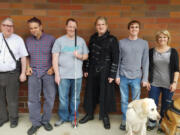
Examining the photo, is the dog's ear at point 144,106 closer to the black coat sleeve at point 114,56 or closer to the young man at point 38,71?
the black coat sleeve at point 114,56

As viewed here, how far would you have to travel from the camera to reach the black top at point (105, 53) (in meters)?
3.03

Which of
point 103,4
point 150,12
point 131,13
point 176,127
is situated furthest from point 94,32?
point 176,127

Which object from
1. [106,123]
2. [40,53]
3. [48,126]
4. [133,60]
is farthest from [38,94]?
[133,60]

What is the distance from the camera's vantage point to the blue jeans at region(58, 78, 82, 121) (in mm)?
3180

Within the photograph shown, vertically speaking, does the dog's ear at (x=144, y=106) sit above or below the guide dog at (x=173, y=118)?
above

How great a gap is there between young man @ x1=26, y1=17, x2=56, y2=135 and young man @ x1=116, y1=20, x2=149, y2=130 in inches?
47.6

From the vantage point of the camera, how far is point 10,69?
3.05 m

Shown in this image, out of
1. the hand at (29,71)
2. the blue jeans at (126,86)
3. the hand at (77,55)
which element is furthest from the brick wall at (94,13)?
the blue jeans at (126,86)

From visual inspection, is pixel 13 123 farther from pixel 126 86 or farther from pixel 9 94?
pixel 126 86

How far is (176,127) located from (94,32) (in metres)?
2.15

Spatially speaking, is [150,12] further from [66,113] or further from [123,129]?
[66,113]

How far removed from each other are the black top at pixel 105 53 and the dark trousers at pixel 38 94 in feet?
2.72

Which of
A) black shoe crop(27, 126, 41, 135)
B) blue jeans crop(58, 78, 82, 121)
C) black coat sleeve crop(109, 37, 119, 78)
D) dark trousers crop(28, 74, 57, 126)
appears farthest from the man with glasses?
black coat sleeve crop(109, 37, 119, 78)

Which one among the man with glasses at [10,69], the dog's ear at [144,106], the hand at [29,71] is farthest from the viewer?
the hand at [29,71]
